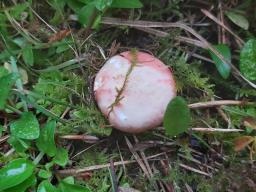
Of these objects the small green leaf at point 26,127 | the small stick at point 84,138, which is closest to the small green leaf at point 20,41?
the small green leaf at point 26,127

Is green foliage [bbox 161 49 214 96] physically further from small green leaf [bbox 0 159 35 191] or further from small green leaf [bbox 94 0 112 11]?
small green leaf [bbox 0 159 35 191]

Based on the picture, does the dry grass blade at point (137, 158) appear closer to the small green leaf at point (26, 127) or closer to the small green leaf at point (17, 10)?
the small green leaf at point (26, 127)

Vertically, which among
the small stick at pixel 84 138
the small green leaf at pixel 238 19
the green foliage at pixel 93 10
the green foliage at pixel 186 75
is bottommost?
the small stick at pixel 84 138

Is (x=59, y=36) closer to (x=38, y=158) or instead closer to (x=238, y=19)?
(x=38, y=158)

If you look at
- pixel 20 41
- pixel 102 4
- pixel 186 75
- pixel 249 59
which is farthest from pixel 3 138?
pixel 249 59

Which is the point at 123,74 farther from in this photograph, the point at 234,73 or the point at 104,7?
the point at 234,73

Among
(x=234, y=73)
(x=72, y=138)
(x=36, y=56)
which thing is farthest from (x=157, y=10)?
(x=72, y=138)
